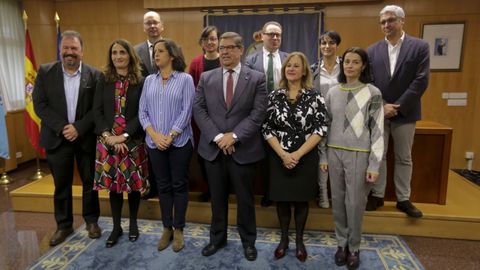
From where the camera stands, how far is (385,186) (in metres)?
3.16

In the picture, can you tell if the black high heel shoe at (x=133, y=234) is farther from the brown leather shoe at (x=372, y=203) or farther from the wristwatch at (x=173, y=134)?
the brown leather shoe at (x=372, y=203)

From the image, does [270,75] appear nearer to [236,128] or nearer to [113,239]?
[236,128]

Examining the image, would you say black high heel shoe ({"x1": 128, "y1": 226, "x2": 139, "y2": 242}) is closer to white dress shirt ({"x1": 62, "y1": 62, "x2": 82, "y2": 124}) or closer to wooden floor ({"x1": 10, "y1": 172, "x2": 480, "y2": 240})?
wooden floor ({"x1": 10, "y1": 172, "x2": 480, "y2": 240})

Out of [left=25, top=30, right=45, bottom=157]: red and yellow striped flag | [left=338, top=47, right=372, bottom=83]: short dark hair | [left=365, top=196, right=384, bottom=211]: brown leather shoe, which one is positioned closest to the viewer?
[left=338, top=47, right=372, bottom=83]: short dark hair

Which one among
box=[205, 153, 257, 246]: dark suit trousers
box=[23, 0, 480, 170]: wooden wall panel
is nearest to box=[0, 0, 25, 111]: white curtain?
box=[23, 0, 480, 170]: wooden wall panel

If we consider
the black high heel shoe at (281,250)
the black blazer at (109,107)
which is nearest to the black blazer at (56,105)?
the black blazer at (109,107)

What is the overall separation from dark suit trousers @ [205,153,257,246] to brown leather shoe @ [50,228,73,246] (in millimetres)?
1322

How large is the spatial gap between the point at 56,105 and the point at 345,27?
14.1 ft

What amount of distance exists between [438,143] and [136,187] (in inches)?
107

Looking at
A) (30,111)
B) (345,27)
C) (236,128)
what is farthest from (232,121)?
(345,27)

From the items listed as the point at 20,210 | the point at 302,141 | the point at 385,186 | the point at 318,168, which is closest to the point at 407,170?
the point at 385,186

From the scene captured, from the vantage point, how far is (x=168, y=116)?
261 centimetres

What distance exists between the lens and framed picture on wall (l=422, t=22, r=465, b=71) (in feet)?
16.5

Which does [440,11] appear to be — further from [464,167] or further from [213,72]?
[213,72]
